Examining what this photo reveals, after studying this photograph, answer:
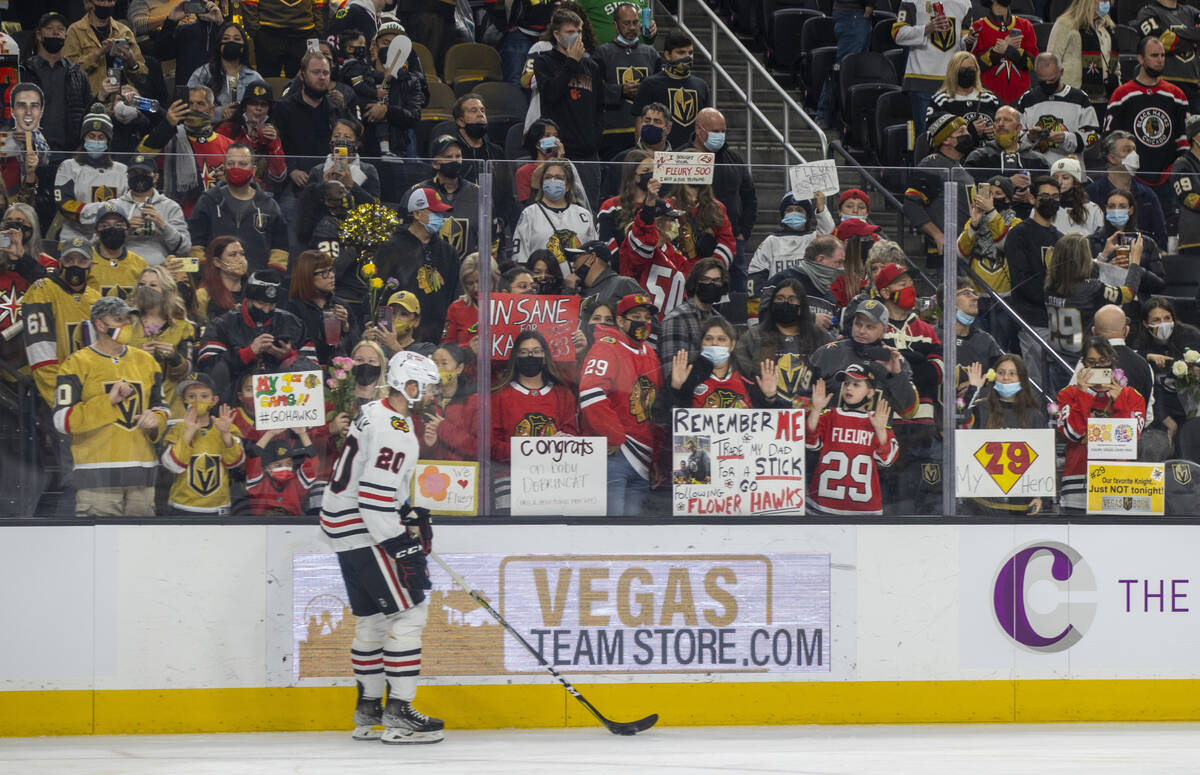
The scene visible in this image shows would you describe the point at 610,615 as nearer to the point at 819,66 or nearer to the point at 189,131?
the point at 189,131

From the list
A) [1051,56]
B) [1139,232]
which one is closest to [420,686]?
[1139,232]

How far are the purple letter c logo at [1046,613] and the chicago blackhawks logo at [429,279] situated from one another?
285cm

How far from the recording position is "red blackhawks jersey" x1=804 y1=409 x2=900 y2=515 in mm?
7078

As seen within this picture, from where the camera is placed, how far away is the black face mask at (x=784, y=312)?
23.1 ft

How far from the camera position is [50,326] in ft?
21.9

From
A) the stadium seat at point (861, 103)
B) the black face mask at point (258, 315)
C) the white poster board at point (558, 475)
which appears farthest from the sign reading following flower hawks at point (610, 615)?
the stadium seat at point (861, 103)

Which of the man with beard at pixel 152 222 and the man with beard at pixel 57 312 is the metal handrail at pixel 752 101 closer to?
the man with beard at pixel 152 222

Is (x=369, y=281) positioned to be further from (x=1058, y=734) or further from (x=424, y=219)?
(x=1058, y=734)

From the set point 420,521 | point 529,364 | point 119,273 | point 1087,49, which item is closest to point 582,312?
point 529,364

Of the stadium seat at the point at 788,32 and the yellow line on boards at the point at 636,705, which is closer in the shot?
the yellow line on boards at the point at 636,705

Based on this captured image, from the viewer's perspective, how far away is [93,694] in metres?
6.67

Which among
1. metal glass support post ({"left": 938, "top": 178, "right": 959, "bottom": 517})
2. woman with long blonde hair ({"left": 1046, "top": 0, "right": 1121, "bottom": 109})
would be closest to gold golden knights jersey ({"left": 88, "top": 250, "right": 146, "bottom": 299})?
metal glass support post ({"left": 938, "top": 178, "right": 959, "bottom": 517})

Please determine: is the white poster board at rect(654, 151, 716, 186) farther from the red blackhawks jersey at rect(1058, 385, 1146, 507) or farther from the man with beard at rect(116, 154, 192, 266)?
the man with beard at rect(116, 154, 192, 266)

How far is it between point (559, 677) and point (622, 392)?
1.28m
